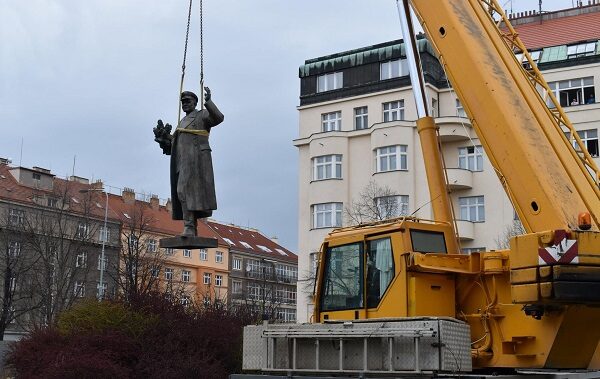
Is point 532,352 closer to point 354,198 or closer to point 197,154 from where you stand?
point 197,154

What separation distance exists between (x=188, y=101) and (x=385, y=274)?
374cm

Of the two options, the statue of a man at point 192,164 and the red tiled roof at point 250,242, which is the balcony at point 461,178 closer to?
the statue of a man at point 192,164

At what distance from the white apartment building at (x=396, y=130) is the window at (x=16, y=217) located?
19.7m

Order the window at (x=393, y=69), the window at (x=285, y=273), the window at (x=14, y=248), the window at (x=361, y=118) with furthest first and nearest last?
1. the window at (x=285, y=273)
2. the window at (x=14, y=248)
3. the window at (x=361, y=118)
4. the window at (x=393, y=69)

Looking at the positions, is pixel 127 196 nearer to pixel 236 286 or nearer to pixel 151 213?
pixel 151 213

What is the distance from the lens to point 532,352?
9.82 metres

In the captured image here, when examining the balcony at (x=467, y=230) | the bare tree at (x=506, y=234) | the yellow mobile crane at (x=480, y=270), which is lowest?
the yellow mobile crane at (x=480, y=270)

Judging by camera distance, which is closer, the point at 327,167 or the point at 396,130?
the point at 396,130

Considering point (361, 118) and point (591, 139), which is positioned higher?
point (361, 118)

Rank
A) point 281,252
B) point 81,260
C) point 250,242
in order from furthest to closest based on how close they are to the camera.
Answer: point 281,252 → point 250,242 → point 81,260

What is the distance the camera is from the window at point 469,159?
42.3 m

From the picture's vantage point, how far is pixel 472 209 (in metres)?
42.2

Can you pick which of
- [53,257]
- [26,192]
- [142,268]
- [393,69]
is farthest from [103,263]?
[393,69]

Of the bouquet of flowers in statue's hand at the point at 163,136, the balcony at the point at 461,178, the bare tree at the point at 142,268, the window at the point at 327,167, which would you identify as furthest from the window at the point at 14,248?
the bouquet of flowers in statue's hand at the point at 163,136
